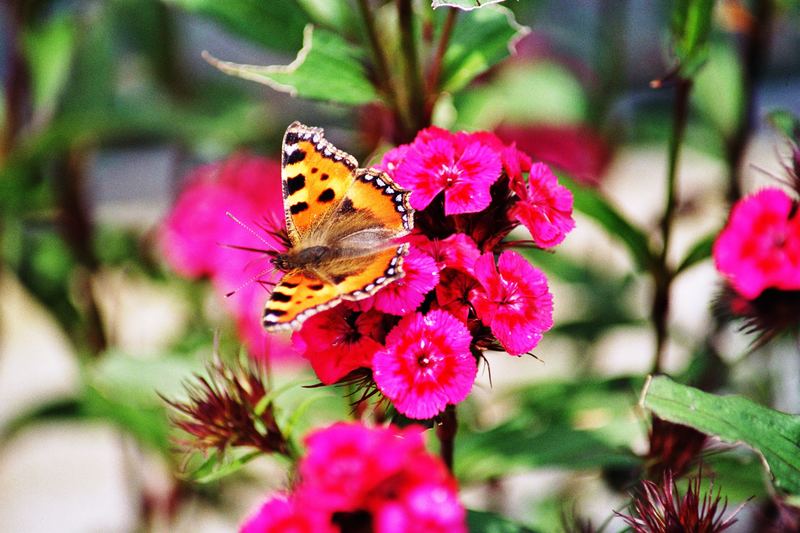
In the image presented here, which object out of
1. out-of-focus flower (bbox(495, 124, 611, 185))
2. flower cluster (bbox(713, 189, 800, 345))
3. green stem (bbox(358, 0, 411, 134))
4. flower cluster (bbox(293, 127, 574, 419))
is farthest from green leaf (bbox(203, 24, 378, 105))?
out-of-focus flower (bbox(495, 124, 611, 185))

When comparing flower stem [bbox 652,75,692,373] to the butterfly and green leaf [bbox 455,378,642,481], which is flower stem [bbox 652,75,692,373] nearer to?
green leaf [bbox 455,378,642,481]

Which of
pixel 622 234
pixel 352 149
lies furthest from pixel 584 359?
pixel 622 234

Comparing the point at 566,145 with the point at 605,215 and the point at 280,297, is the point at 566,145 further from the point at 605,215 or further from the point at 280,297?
the point at 280,297

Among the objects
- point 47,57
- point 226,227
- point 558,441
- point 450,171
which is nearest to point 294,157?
point 450,171

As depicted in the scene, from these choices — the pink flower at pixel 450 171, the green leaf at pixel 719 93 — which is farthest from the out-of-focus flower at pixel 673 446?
the green leaf at pixel 719 93

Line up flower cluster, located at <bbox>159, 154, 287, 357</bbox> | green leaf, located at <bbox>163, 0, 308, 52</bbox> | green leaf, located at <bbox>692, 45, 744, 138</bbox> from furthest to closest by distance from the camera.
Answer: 1. green leaf, located at <bbox>692, 45, 744, 138</bbox>
2. flower cluster, located at <bbox>159, 154, 287, 357</bbox>
3. green leaf, located at <bbox>163, 0, 308, 52</bbox>

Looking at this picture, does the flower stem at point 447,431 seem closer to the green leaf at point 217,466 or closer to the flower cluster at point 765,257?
the green leaf at point 217,466

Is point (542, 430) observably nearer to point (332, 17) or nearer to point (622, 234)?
point (622, 234)
